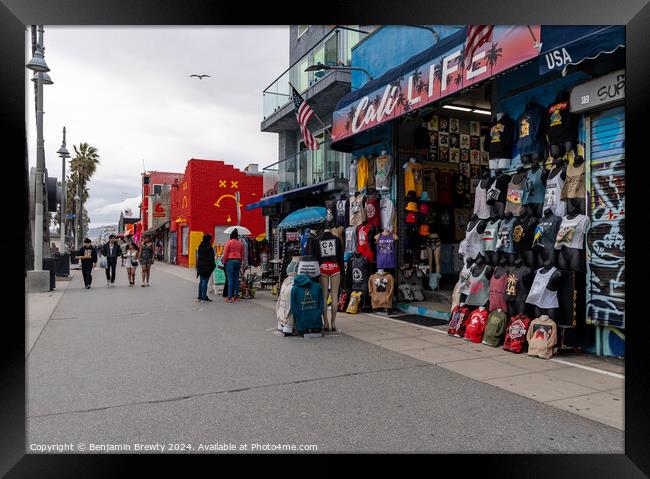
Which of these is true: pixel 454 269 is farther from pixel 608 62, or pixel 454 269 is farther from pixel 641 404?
pixel 641 404

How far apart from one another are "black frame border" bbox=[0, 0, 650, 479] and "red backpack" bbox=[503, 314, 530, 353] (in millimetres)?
2970

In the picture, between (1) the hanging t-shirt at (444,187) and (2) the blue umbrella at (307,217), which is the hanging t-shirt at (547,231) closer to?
(1) the hanging t-shirt at (444,187)

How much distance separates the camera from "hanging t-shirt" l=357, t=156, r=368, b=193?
1113 cm

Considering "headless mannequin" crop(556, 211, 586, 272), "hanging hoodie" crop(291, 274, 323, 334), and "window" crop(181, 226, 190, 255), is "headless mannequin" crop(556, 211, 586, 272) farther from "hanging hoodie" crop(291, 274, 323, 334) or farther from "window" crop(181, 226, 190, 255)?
"window" crop(181, 226, 190, 255)

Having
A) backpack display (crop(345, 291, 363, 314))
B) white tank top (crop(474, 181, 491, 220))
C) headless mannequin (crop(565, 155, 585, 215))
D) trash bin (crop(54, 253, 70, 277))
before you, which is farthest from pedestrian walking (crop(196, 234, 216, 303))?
trash bin (crop(54, 253, 70, 277))

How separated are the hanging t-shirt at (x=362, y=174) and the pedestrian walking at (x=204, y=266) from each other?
4.88 m

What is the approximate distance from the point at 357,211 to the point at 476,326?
4.54 m

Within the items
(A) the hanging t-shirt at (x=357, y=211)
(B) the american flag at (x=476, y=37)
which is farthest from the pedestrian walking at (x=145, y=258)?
(B) the american flag at (x=476, y=37)

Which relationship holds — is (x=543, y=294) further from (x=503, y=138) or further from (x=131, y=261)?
(x=131, y=261)

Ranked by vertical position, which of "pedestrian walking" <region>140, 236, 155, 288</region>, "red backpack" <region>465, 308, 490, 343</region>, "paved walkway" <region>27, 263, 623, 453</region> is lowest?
"paved walkway" <region>27, 263, 623, 453</region>

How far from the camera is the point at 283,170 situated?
64.2 ft

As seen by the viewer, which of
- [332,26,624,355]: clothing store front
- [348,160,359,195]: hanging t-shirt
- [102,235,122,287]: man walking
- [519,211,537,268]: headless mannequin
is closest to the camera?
[332,26,624,355]: clothing store front

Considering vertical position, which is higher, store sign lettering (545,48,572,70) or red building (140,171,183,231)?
red building (140,171,183,231)

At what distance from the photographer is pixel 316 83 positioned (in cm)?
1591
